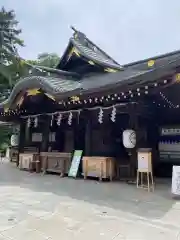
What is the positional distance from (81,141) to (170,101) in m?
4.28

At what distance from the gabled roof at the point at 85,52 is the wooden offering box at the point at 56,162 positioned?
473cm

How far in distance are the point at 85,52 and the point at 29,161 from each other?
5.60 metres

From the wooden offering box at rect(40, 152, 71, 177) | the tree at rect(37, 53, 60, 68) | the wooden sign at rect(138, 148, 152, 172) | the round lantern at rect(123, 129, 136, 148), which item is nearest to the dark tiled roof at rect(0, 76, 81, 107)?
the round lantern at rect(123, 129, 136, 148)

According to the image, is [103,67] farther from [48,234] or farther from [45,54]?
[45,54]

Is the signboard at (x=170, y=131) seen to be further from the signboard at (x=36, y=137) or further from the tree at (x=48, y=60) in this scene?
the tree at (x=48, y=60)

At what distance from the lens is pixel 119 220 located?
367 cm

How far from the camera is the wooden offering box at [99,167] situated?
724 cm

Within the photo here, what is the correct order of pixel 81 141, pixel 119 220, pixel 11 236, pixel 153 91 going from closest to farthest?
pixel 11 236 < pixel 119 220 < pixel 153 91 < pixel 81 141

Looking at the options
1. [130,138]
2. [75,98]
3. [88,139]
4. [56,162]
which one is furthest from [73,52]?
[130,138]

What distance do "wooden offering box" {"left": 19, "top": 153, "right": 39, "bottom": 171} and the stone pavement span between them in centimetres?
302

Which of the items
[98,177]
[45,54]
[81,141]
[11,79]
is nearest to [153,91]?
[98,177]

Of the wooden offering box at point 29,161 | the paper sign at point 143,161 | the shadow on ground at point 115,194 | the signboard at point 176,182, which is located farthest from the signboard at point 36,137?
the signboard at point 176,182

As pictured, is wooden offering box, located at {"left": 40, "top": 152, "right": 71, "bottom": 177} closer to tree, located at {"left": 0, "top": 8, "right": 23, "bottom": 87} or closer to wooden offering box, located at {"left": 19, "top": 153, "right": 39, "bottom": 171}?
wooden offering box, located at {"left": 19, "top": 153, "right": 39, "bottom": 171}

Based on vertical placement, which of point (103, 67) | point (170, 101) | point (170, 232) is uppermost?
point (103, 67)
